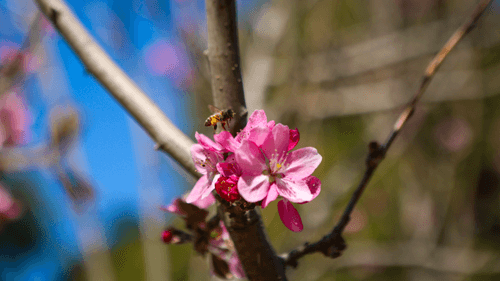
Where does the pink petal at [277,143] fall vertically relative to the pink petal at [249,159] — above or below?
above

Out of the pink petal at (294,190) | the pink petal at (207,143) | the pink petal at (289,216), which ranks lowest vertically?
the pink petal at (289,216)

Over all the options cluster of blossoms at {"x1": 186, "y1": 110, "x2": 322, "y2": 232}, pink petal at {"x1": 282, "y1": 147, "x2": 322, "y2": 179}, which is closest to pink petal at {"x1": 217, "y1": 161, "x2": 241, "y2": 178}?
cluster of blossoms at {"x1": 186, "y1": 110, "x2": 322, "y2": 232}

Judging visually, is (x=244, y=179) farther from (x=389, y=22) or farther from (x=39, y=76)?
(x=389, y=22)

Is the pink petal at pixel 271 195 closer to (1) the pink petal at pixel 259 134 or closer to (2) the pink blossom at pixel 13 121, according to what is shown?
(1) the pink petal at pixel 259 134

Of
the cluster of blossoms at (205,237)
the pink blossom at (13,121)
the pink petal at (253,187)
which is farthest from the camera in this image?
the pink blossom at (13,121)

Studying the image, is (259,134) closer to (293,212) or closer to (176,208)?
(293,212)

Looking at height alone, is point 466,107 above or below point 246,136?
above

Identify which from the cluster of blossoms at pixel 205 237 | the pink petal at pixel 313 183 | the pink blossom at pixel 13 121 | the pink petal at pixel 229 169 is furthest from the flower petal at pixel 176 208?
the pink blossom at pixel 13 121

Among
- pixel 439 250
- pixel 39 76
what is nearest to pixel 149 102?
pixel 39 76
